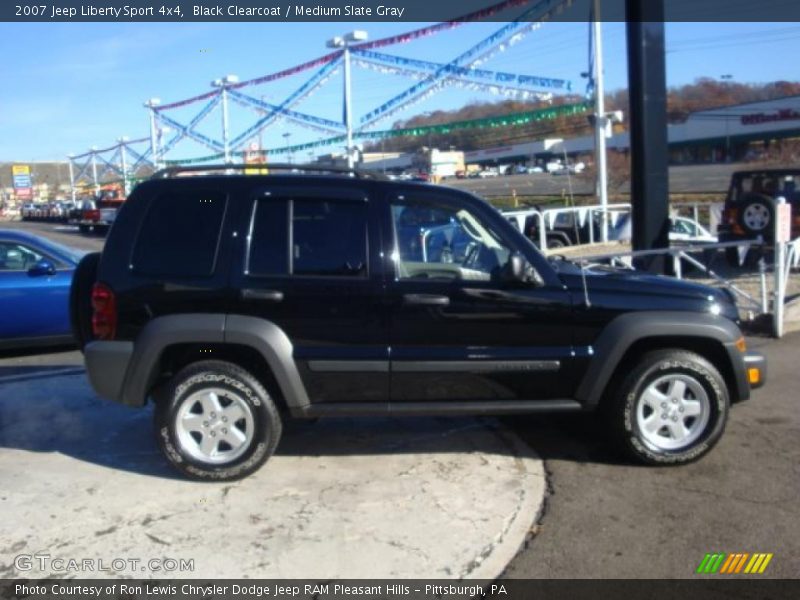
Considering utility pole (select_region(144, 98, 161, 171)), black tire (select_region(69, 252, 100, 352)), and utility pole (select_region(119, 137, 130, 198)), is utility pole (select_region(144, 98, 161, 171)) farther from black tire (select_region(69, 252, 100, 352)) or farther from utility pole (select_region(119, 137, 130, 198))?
black tire (select_region(69, 252, 100, 352))

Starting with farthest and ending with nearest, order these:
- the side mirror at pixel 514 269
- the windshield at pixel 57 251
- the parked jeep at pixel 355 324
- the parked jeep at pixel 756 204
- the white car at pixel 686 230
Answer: the white car at pixel 686 230, the parked jeep at pixel 756 204, the windshield at pixel 57 251, the parked jeep at pixel 355 324, the side mirror at pixel 514 269

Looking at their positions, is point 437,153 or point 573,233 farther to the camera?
point 437,153

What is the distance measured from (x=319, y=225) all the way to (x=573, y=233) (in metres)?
14.7

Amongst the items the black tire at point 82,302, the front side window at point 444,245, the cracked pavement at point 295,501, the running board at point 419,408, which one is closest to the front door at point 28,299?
the cracked pavement at point 295,501

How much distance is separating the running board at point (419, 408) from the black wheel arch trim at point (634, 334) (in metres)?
0.22

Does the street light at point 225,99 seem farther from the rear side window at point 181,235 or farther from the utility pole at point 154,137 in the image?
the rear side window at point 181,235

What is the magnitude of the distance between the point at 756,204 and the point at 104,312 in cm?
1214

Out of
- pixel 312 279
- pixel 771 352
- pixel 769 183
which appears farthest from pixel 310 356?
pixel 769 183

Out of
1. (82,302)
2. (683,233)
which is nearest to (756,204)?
(683,233)

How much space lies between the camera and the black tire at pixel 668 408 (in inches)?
194

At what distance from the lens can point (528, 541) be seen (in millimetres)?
4062

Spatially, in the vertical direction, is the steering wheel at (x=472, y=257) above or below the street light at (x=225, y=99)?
below

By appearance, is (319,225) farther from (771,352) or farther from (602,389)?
(771,352)

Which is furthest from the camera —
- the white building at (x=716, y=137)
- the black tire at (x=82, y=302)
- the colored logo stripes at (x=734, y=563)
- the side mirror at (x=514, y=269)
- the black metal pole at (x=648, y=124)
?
the white building at (x=716, y=137)
